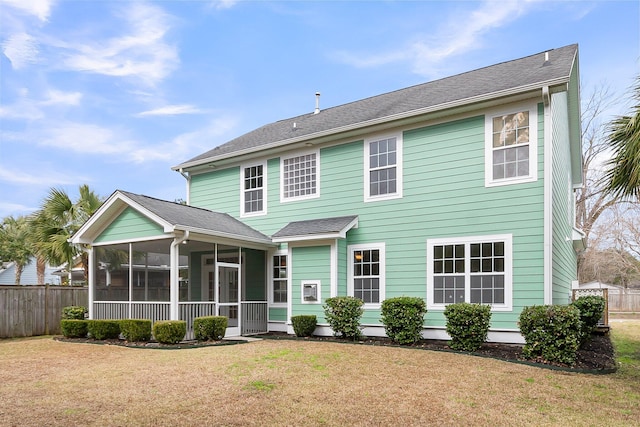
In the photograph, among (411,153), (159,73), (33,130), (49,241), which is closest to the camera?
(411,153)

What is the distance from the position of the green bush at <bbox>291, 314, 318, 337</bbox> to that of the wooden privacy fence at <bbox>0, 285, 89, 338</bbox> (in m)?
8.11

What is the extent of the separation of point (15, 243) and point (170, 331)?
3036 cm

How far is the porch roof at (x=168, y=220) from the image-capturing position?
1195 centimetres

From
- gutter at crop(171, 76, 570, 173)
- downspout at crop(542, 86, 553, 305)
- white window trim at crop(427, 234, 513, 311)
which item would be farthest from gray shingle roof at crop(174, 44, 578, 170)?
white window trim at crop(427, 234, 513, 311)

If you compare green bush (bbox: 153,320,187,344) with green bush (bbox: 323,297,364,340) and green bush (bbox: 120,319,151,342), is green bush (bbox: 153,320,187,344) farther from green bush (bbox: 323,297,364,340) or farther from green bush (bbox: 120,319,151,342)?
green bush (bbox: 323,297,364,340)

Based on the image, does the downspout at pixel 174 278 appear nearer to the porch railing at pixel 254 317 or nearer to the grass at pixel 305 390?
the grass at pixel 305 390

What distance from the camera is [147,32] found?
1567 cm

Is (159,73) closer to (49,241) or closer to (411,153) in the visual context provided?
(49,241)

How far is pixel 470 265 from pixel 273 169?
6.78 m

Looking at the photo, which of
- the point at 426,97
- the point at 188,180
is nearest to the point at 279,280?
the point at 188,180

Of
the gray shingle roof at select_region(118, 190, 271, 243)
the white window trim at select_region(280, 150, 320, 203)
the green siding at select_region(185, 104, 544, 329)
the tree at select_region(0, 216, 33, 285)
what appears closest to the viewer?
the green siding at select_region(185, 104, 544, 329)

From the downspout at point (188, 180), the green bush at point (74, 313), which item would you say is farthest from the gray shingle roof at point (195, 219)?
the green bush at point (74, 313)

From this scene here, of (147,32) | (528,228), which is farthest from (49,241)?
(528,228)

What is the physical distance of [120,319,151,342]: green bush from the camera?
11.8 m
